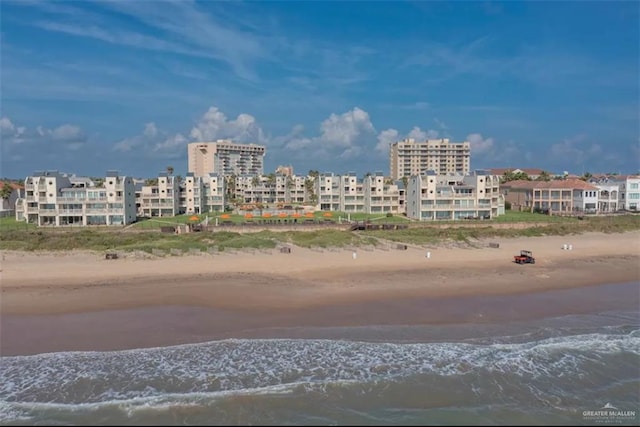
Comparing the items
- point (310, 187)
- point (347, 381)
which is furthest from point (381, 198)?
point (347, 381)

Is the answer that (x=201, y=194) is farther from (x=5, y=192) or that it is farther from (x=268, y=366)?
(x=268, y=366)

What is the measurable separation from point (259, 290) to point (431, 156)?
548 ft

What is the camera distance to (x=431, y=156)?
184 m

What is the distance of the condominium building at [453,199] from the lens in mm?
65938

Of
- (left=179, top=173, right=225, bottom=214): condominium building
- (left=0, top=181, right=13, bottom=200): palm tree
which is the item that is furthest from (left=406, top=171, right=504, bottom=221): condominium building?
(left=0, top=181, right=13, bottom=200): palm tree

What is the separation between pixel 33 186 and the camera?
196 ft

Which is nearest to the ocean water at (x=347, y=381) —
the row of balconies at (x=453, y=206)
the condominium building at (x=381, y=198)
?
the row of balconies at (x=453, y=206)

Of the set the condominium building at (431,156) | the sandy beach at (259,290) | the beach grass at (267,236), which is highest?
the condominium building at (431,156)

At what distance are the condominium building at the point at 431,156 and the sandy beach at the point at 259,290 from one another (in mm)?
145361

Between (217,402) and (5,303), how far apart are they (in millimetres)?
16711

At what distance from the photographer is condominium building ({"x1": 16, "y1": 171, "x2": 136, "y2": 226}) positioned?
5922 centimetres

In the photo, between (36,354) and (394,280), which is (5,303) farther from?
(394,280)

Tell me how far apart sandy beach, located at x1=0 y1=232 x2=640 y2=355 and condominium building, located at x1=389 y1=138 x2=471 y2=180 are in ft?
477

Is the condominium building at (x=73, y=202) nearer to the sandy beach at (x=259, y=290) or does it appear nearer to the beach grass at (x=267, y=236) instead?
the beach grass at (x=267, y=236)
